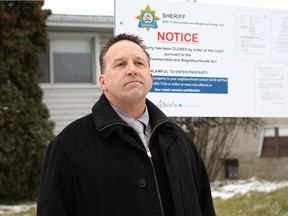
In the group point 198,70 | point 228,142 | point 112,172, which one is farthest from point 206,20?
point 228,142

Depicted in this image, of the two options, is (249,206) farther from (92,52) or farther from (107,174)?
(92,52)

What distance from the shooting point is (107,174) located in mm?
2174

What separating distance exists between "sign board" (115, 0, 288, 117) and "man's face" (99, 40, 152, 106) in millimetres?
→ 2162

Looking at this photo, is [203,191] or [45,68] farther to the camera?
[45,68]

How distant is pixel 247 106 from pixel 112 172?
10.5ft

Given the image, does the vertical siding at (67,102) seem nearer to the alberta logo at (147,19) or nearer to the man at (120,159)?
the alberta logo at (147,19)

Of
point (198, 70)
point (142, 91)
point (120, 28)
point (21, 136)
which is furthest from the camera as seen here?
point (21, 136)

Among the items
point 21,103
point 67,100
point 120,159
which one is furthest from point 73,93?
point 120,159

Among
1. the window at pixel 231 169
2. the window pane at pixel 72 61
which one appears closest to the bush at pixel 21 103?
the window pane at pixel 72 61

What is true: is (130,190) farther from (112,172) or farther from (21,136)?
(21,136)

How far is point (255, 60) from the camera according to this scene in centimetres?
Answer: 514

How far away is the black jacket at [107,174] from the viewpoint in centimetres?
216

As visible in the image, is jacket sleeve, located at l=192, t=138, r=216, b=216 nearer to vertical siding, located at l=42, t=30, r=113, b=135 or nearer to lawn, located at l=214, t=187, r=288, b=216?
lawn, located at l=214, t=187, r=288, b=216

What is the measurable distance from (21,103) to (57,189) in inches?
265
